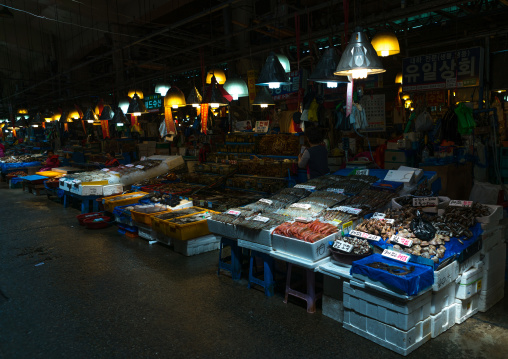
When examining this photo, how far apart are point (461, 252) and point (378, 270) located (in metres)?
1.01

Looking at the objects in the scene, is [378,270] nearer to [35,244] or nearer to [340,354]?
[340,354]

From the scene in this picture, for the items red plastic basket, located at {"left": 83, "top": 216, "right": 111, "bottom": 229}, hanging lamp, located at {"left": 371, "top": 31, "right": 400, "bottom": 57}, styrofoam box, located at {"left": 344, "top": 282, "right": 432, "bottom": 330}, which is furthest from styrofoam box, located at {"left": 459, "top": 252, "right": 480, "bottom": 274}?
red plastic basket, located at {"left": 83, "top": 216, "right": 111, "bottom": 229}

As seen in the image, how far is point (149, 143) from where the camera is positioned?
54.0 feet

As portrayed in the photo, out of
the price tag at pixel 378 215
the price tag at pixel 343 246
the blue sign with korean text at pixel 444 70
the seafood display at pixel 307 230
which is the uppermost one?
the blue sign with korean text at pixel 444 70

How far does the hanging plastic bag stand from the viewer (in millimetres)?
3678

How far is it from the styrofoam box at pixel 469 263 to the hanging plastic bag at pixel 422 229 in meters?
0.40

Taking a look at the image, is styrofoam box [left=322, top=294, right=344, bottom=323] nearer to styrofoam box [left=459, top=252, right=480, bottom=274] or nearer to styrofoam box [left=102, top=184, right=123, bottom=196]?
styrofoam box [left=459, top=252, right=480, bottom=274]

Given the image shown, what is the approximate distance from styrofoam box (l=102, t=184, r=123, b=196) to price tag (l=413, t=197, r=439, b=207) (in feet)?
25.1

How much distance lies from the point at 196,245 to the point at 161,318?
223 centimetres

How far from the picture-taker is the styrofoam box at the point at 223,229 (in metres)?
4.82

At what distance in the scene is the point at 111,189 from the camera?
944cm

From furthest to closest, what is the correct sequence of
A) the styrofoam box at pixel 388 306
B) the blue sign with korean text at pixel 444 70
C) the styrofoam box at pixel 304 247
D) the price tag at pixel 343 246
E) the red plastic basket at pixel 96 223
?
1. the red plastic basket at pixel 96 223
2. the blue sign with korean text at pixel 444 70
3. the styrofoam box at pixel 304 247
4. the price tag at pixel 343 246
5. the styrofoam box at pixel 388 306

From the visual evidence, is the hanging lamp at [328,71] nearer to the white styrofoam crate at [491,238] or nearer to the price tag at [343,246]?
the price tag at [343,246]

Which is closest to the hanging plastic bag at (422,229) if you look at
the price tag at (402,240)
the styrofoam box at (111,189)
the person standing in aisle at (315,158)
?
the price tag at (402,240)
